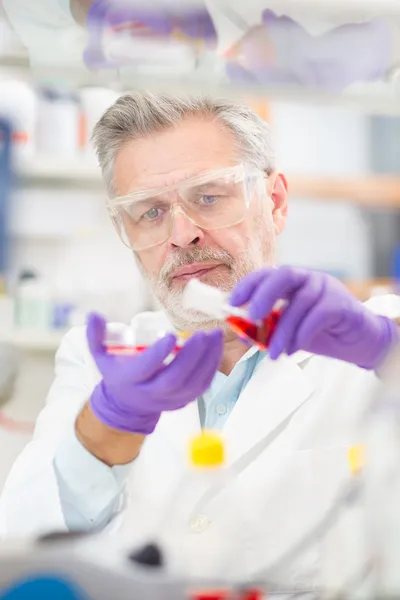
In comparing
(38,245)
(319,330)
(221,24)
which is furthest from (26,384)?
(221,24)

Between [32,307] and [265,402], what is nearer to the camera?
[265,402]

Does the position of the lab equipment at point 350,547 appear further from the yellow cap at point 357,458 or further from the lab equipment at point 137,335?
the lab equipment at point 137,335

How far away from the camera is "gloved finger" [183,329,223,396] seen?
3.70ft

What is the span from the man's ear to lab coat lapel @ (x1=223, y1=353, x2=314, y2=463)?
42cm

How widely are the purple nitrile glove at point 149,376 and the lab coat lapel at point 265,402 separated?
0.33 meters

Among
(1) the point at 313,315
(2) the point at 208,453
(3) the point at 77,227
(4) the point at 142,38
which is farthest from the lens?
(3) the point at 77,227

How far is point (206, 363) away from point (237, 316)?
94mm

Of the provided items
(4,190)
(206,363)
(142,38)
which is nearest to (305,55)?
(142,38)

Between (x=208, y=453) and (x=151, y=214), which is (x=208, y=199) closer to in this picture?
(x=151, y=214)

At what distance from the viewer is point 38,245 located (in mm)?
3104

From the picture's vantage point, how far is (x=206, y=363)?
3.77ft

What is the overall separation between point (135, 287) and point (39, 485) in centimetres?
173

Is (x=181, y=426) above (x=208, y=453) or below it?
below

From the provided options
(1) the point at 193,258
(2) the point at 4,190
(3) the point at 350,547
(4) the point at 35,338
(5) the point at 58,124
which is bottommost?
(4) the point at 35,338
